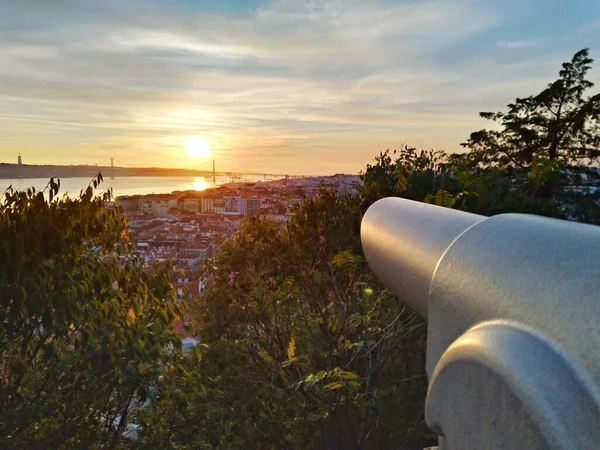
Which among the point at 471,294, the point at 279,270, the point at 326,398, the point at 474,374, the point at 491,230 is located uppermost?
the point at 491,230

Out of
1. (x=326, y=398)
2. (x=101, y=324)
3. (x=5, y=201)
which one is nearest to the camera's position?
(x=5, y=201)

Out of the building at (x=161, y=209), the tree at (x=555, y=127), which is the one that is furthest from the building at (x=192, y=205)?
the tree at (x=555, y=127)

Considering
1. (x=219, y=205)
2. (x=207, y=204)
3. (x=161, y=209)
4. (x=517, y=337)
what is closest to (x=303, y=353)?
(x=517, y=337)

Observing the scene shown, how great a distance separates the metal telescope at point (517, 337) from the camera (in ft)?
2.48

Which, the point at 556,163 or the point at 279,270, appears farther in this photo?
the point at 279,270

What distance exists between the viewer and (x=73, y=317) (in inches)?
95.0

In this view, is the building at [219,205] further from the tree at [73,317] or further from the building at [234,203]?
the tree at [73,317]

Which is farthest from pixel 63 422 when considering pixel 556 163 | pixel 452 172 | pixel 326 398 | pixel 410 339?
pixel 556 163

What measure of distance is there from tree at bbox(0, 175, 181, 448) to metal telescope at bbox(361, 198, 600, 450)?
5.89 ft

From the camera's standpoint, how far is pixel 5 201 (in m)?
2.47

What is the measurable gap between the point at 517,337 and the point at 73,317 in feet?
7.07

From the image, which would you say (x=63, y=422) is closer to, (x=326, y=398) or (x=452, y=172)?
(x=326, y=398)

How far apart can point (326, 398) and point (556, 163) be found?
2690 mm

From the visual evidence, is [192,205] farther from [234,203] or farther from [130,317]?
[130,317]
